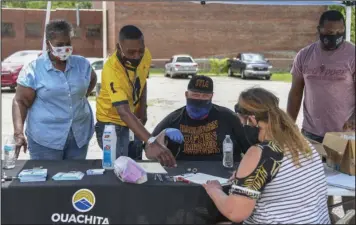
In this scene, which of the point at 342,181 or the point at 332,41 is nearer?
the point at 342,181

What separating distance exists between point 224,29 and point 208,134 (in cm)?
3163

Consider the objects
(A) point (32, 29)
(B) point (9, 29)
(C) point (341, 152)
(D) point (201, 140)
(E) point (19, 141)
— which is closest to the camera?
(C) point (341, 152)

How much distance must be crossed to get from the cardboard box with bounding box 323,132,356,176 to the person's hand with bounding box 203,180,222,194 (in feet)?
2.48

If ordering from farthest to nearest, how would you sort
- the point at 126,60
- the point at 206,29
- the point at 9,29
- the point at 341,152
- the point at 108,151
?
the point at 9,29 < the point at 206,29 < the point at 126,60 < the point at 108,151 < the point at 341,152

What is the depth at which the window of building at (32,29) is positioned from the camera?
3469 centimetres

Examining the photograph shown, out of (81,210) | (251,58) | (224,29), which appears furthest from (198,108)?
(224,29)

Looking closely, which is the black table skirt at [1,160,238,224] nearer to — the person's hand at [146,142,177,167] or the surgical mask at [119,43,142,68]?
the person's hand at [146,142,177,167]

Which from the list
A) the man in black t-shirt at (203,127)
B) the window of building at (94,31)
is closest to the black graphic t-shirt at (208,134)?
the man in black t-shirt at (203,127)

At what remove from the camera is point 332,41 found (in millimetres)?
3430

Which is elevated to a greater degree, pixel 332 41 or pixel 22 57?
pixel 332 41

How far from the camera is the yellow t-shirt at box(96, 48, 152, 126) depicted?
3.13 metres

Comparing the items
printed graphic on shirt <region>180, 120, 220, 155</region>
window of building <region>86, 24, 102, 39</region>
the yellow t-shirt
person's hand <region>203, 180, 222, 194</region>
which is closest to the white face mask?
the yellow t-shirt

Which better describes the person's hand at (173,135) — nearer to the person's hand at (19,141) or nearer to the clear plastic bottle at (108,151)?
the clear plastic bottle at (108,151)

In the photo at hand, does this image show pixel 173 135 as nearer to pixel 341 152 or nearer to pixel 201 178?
pixel 201 178
